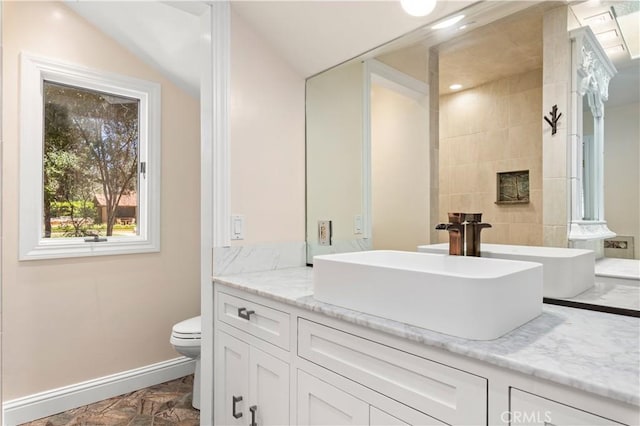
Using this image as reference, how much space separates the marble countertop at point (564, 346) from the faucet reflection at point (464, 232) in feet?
0.89

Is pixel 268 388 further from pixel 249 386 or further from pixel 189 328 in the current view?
pixel 189 328

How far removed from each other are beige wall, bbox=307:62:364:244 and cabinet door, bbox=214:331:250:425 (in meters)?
0.67

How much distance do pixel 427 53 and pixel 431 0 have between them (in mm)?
198

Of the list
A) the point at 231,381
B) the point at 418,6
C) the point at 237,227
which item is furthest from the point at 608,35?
the point at 231,381

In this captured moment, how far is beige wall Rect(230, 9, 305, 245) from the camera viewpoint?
1.72 m

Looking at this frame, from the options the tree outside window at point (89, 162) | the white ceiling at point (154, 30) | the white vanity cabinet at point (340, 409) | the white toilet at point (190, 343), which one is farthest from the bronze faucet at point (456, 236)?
the tree outside window at point (89, 162)

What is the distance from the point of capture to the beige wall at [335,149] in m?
1.86

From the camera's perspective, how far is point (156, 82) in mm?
2488

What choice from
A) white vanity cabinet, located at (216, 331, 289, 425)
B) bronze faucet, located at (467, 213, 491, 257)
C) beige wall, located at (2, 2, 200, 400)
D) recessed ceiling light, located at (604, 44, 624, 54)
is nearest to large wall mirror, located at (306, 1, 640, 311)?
recessed ceiling light, located at (604, 44, 624, 54)

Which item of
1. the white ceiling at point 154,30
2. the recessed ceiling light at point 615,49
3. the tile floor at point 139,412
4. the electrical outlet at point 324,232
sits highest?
the white ceiling at point 154,30

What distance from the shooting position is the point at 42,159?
2.10 metres

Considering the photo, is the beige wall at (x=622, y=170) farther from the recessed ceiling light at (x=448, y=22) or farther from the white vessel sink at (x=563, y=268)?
the recessed ceiling light at (x=448, y=22)

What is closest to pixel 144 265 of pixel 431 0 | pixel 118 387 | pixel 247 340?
pixel 118 387

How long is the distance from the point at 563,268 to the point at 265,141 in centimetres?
132
